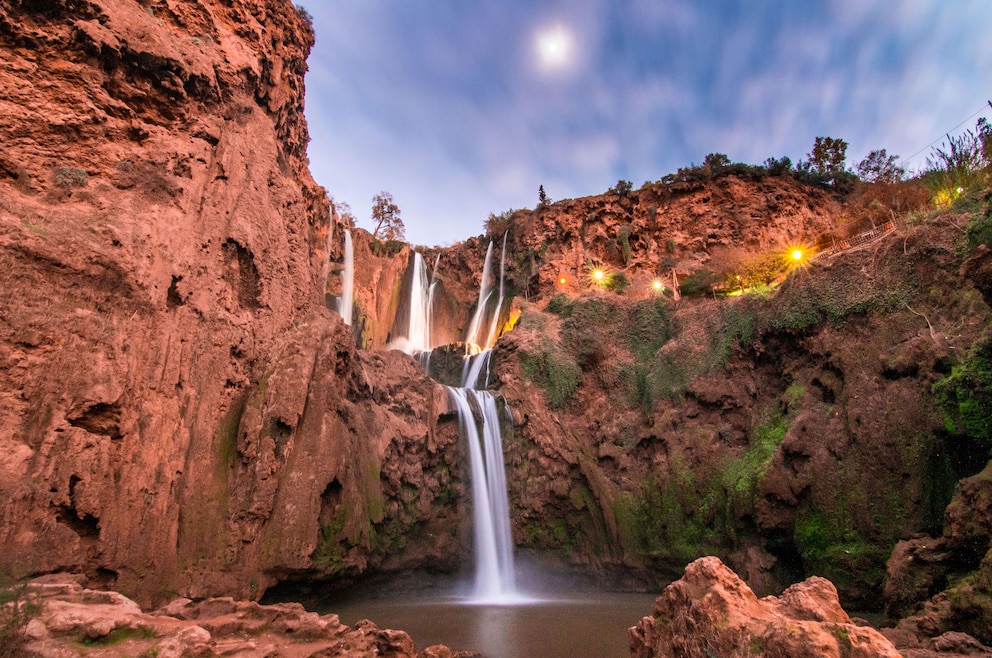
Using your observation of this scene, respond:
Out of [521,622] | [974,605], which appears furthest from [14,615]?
[974,605]

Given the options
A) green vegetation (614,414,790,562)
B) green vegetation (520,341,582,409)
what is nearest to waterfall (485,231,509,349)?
green vegetation (520,341,582,409)

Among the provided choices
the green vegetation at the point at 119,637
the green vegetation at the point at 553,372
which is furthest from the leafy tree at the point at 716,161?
the green vegetation at the point at 119,637

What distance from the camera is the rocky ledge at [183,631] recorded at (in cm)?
553

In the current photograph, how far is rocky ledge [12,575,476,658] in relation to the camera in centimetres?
553

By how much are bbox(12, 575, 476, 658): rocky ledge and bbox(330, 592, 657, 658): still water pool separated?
1.93 metres

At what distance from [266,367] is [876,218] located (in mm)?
26913

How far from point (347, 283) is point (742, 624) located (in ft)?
88.1

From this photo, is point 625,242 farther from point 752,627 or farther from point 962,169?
point 752,627

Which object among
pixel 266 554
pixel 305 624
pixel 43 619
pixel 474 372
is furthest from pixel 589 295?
pixel 43 619

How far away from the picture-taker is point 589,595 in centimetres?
1616

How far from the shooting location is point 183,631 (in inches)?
242

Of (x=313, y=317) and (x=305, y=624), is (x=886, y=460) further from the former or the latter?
(x=313, y=317)

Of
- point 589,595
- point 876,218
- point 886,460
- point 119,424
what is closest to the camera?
point 119,424

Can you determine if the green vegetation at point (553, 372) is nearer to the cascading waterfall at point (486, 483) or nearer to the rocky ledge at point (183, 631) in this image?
the cascading waterfall at point (486, 483)
